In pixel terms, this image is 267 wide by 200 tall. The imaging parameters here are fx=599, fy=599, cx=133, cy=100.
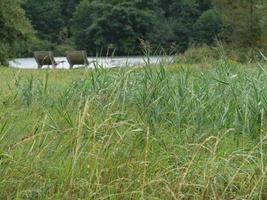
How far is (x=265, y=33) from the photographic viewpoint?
28.0m

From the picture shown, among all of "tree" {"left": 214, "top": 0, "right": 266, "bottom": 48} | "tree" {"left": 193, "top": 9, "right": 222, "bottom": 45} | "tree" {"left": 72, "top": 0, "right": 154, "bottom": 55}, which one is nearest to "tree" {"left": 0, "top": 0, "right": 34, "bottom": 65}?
"tree" {"left": 72, "top": 0, "right": 154, "bottom": 55}

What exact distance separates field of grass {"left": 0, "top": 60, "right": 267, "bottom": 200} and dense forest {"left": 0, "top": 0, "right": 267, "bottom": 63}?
45.9 feet

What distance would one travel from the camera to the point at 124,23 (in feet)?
87.5

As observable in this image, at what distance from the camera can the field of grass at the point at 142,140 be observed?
2986 millimetres

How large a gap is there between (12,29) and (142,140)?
22030 mm

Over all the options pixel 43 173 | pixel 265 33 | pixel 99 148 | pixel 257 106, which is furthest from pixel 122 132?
pixel 265 33

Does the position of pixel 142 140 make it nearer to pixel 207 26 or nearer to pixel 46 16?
pixel 207 26

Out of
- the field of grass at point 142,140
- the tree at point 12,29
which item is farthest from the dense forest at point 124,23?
the field of grass at point 142,140

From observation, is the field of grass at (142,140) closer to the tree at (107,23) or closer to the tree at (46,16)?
the tree at (107,23)

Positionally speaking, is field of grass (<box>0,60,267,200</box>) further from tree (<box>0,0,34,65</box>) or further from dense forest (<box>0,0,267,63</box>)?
tree (<box>0,0,34,65</box>)

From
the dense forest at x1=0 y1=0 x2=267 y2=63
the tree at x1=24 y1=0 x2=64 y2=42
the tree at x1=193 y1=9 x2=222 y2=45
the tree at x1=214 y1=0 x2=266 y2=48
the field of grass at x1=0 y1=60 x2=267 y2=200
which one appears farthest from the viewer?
the tree at x1=24 y1=0 x2=64 y2=42

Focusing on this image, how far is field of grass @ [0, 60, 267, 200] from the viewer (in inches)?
118

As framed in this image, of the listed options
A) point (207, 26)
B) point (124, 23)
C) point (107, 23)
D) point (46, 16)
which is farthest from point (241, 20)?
point (46, 16)

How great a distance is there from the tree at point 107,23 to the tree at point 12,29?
211cm
